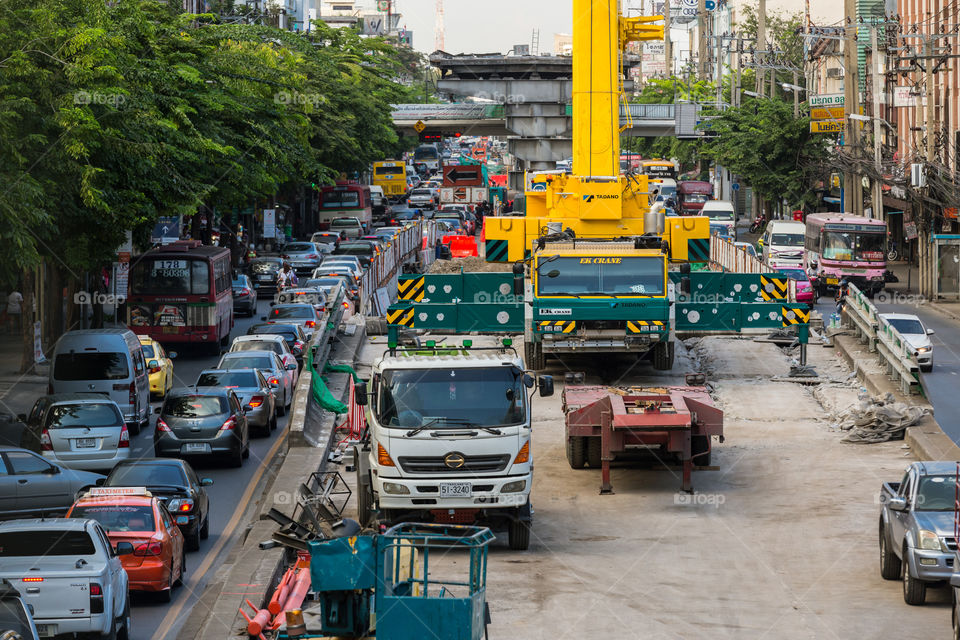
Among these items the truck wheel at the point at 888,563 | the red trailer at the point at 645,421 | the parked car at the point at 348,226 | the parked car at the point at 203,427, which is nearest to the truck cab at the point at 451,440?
the red trailer at the point at 645,421

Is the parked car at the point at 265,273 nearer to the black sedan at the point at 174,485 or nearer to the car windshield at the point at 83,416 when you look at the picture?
the car windshield at the point at 83,416

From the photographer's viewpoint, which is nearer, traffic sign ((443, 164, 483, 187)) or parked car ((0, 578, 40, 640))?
parked car ((0, 578, 40, 640))

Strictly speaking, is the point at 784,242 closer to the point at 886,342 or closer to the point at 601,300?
the point at 886,342

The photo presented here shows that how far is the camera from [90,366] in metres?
30.0

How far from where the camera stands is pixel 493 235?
34656 mm

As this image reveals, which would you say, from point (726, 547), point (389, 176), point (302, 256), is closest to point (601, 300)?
point (726, 547)

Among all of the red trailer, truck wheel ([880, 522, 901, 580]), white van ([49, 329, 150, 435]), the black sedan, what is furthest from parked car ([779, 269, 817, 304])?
truck wheel ([880, 522, 901, 580])

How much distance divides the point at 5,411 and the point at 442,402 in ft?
57.5

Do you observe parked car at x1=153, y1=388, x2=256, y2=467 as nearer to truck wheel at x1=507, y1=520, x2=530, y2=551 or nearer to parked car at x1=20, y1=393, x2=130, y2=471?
parked car at x1=20, y1=393, x2=130, y2=471

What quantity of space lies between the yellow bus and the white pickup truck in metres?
93.4

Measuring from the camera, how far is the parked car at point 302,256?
214 feet

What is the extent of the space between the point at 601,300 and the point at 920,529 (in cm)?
1505

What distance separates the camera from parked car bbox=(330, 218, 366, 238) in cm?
8211

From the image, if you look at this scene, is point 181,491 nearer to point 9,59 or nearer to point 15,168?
point 15,168
